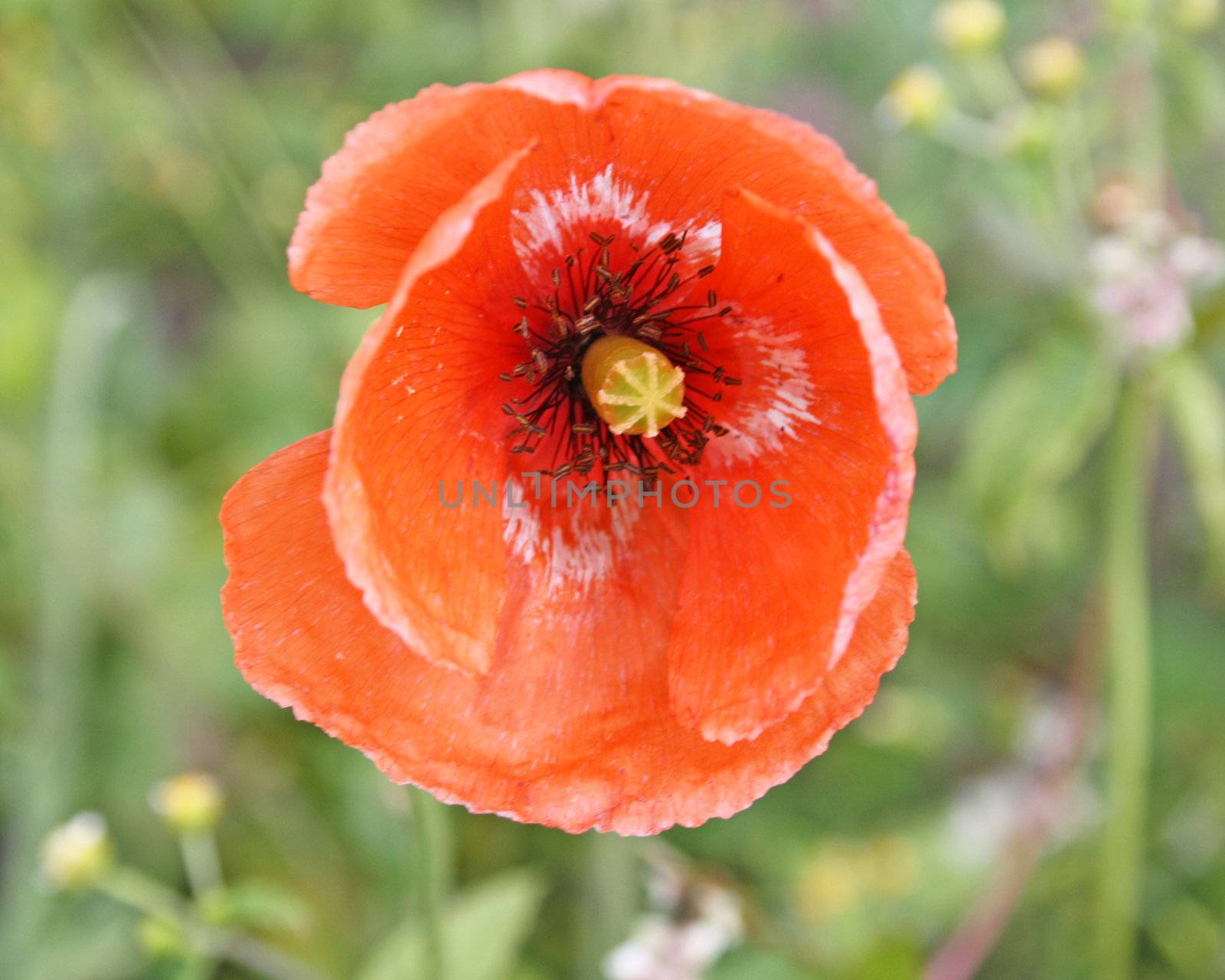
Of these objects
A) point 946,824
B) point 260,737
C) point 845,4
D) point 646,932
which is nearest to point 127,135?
point 260,737

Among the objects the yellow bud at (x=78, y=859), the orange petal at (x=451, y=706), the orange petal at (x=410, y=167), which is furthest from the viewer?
the yellow bud at (x=78, y=859)

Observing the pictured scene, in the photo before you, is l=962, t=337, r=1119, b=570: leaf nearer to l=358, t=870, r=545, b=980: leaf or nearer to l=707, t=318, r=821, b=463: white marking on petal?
l=707, t=318, r=821, b=463: white marking on petal

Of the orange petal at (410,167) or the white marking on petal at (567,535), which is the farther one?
the white marking on petal at (567,535)

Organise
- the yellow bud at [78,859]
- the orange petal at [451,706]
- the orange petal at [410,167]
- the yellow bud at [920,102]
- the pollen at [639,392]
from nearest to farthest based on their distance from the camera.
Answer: the orange petal at [410,167]
the orange petal at [451,706]
the pollen at [639,392]
the yellow bud at [78,859]
the yellow bud at [920,102]

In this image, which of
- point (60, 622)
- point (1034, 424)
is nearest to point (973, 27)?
point (1034, 424)

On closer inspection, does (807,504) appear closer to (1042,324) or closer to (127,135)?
(1042,324)

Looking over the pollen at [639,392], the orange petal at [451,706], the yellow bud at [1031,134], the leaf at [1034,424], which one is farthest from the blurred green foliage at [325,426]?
the pollen at [639,392]

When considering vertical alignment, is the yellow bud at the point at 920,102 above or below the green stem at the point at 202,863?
above

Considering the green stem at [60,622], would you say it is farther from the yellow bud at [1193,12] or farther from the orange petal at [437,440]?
the yellow bud at [1193,12]
